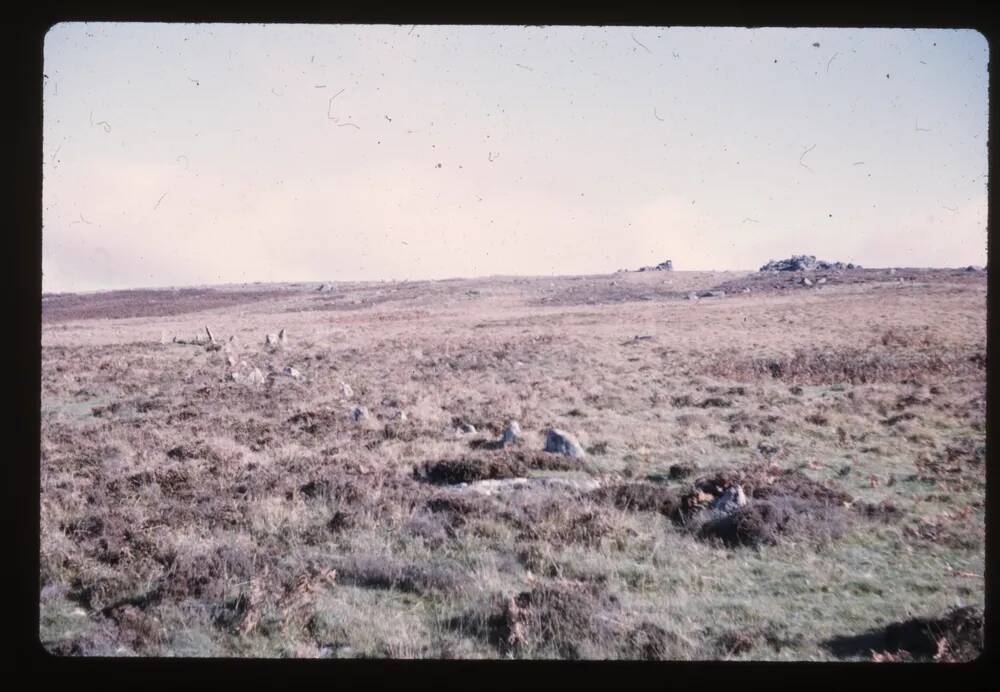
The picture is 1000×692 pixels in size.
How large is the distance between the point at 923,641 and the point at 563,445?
535 cm

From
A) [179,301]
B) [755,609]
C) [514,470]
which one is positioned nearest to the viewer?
[755,609]

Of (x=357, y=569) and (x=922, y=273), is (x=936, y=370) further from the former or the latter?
(x=922, y=273)

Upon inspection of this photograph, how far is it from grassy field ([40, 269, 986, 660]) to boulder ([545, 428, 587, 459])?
25 cm

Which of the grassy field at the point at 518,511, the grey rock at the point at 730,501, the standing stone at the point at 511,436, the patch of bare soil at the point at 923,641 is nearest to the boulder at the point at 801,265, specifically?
the grassy field at the point at 518,511

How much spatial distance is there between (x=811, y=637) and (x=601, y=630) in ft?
5.08

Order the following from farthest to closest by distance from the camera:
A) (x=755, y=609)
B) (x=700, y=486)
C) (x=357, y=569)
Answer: (x=700, y=486) < (x=357, y=569) < (x=755, y=609)

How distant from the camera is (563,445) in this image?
929 centimetres

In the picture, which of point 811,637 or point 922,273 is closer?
point 811,637

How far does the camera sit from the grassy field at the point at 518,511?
4590 mm

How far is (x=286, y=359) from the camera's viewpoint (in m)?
21.6

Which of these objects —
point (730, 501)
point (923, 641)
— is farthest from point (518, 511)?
point (923, 641)

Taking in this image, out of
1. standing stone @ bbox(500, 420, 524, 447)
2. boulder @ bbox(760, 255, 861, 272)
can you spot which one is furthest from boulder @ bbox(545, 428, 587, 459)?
boulder @ bbox(760, 255, 861, 272)

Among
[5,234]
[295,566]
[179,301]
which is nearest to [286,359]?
[295,566]

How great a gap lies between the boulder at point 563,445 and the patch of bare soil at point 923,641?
4.83 meters
